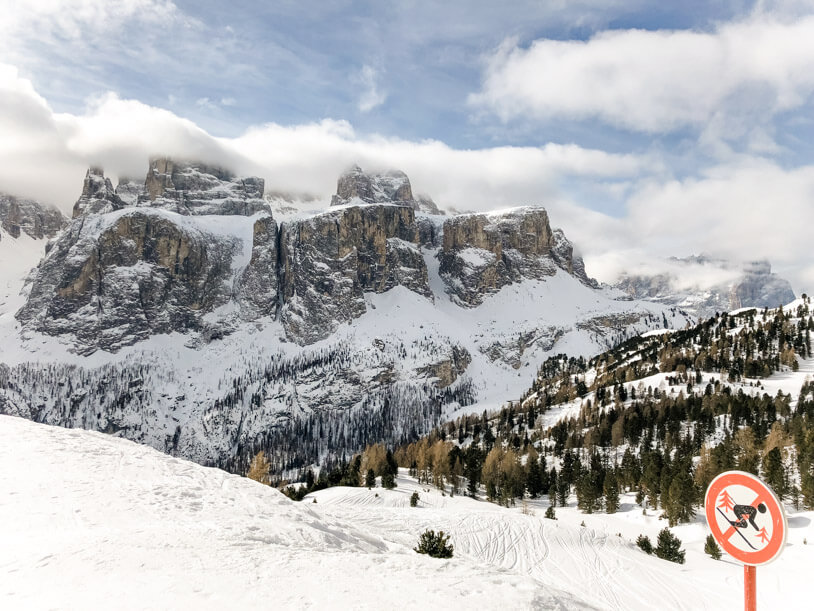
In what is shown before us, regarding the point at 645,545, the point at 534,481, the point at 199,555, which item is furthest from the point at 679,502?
the point at 199,555

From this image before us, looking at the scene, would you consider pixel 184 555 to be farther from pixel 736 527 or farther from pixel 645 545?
pixel 645 545

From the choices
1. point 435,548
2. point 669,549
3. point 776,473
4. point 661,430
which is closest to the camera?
point 435,548

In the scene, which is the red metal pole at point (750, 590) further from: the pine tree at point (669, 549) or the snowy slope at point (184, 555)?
the pine tree at point (669, 549)

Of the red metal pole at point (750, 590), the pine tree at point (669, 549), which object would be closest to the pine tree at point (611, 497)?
the pine tree at point (669, 549)

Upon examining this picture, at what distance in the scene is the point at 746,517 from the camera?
5617 mm

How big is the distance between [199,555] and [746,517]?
9.35 metres

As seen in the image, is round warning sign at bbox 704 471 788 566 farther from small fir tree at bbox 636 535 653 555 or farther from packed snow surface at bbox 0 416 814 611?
small fir tree at bbox 636 535 653 555

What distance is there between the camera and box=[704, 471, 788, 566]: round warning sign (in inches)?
210

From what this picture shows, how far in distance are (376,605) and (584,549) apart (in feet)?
95.4

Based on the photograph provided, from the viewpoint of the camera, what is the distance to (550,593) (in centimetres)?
812

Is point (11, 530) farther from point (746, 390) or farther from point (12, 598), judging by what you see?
point (746, 390)

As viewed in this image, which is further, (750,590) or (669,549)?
(669,549)

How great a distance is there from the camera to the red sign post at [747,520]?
5.34m

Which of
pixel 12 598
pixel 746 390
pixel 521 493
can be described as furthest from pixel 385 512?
pixel 746 390
